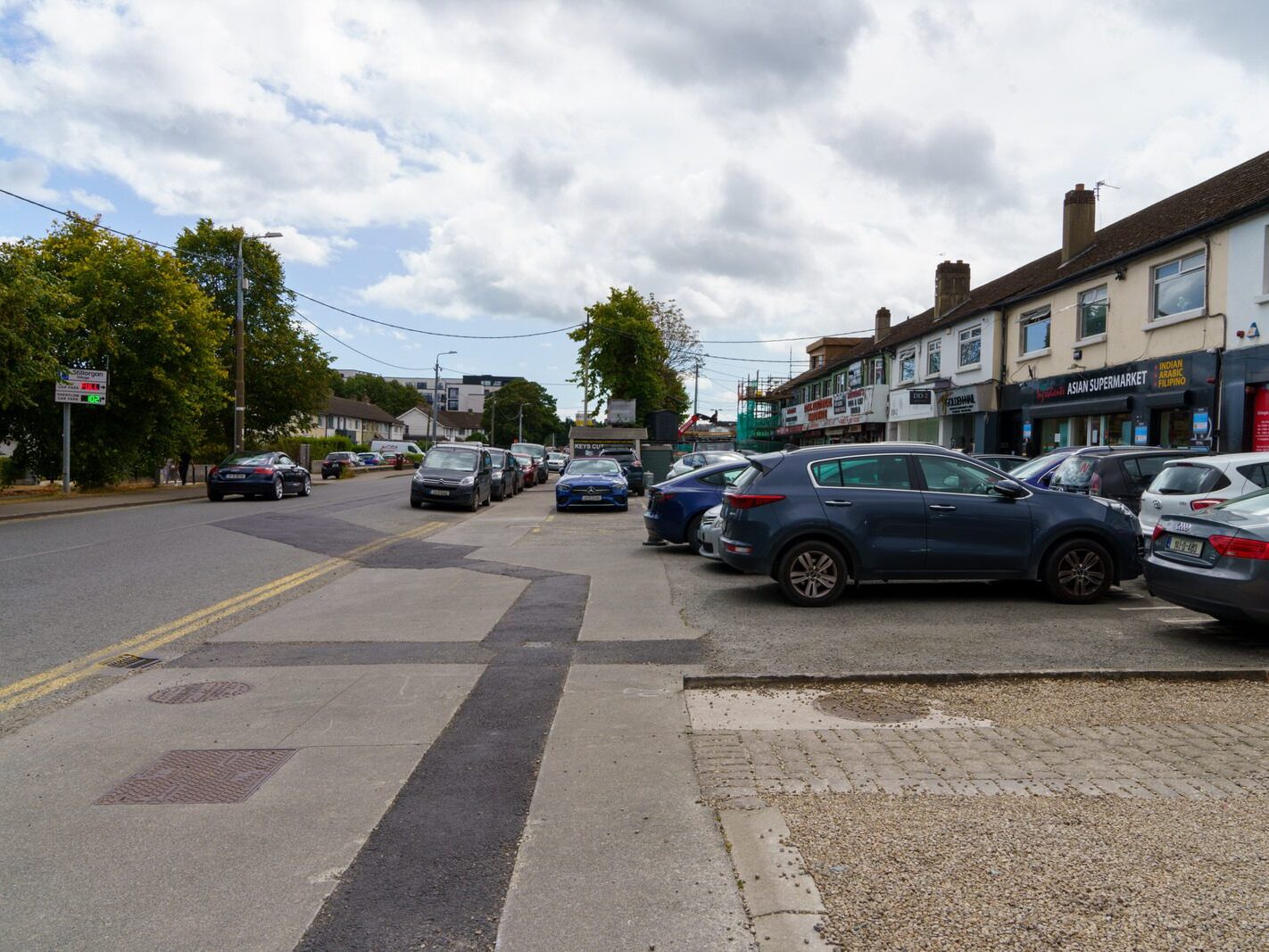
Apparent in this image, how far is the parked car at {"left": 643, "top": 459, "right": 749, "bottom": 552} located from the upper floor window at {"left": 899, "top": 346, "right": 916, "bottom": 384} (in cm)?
2559

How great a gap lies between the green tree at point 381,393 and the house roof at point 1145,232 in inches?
4190

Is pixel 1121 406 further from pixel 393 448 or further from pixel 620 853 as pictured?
pixel 393 448

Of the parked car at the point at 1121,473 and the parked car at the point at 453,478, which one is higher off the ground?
the parked car at the point at 1121,473

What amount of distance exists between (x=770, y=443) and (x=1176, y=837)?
61.7 m

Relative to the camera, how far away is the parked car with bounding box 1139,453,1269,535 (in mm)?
9867

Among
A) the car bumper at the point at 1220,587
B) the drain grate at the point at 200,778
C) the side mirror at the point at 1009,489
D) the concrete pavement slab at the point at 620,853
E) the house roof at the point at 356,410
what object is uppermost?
the house roof at the point at 356,410

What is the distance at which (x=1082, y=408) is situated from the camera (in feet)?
80.3

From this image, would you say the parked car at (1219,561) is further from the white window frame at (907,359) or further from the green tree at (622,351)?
the green tree at (622,351)

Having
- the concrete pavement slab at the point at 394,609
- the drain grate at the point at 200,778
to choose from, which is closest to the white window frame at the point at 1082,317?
the concrete pavement slab at the point at 394,609

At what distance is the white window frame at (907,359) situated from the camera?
1487 inches

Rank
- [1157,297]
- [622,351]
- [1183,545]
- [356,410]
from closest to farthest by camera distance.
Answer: [1183,545], [1157,297], [622,351], [356,410]

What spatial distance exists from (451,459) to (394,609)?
53.0ft

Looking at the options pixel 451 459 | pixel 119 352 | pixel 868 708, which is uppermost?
pixel 119 352

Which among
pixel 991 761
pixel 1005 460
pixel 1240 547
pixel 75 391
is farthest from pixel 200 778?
pixel 75 391
